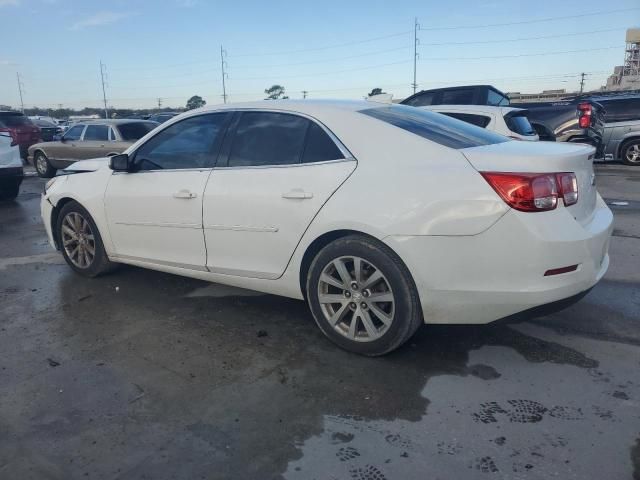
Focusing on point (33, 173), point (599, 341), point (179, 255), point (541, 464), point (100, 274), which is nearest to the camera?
point (541, 464)

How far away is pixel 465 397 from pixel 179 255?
243cm

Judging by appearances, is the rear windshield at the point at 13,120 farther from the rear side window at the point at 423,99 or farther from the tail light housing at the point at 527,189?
the tail light housing at the point at 527,189

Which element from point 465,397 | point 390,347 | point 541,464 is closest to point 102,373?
point 390,347

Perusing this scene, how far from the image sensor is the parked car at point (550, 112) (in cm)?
1164

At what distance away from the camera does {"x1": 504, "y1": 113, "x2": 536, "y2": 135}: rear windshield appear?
8711 millimetres

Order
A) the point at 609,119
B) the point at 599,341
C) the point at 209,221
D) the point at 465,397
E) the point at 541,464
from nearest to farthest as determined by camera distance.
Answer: the point at 541,464 → the point at 465,397 → the point at 599,341 → the point at 209,221 → the point at 609,119

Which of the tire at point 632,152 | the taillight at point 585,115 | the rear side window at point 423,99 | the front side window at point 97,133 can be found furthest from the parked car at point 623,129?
the front side window at point 97,133

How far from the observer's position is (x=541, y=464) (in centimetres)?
236

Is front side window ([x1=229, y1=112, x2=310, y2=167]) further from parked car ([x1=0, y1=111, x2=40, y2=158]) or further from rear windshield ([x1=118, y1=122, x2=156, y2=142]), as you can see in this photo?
parked car ([x1=0, y1=111, x2=40, y2=158])

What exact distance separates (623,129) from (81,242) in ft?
44.1

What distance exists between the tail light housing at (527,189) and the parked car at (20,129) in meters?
17.2

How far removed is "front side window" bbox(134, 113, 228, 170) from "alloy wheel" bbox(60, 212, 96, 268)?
95 cm

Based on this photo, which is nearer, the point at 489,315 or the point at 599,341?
the point at 489,315

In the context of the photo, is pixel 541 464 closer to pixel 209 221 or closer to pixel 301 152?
pixel 301 152
